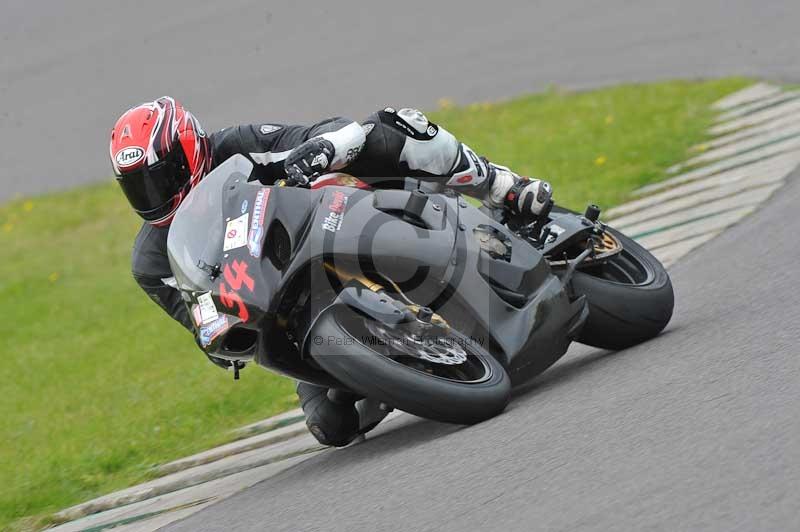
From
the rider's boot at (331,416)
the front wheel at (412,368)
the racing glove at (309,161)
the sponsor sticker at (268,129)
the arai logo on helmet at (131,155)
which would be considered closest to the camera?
the front wheel at (412,368)

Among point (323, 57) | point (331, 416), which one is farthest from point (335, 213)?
point (323, 57)

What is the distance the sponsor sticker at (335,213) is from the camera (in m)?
4.54

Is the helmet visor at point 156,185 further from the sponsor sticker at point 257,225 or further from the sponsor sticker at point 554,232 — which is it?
the sponsor sticker at point 554,232

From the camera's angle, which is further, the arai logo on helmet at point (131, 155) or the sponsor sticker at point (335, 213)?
the arai logo on helmet at point (131, 155)

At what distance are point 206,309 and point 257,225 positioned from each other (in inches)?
13.6

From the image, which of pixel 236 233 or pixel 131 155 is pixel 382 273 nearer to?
pixel 236 233

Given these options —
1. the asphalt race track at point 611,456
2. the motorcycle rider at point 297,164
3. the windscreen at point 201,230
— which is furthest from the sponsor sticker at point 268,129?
the asphalt race track at point 611,456

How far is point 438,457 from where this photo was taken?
170 inches

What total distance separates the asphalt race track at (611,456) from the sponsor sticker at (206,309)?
694 millimetres

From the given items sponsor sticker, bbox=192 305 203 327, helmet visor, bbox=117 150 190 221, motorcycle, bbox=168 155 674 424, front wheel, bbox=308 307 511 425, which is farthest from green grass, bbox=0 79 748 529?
front wheel, bbox=308 307 511 425

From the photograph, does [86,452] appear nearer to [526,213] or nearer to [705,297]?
[526,213]

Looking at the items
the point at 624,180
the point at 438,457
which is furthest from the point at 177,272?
the point at 624,180

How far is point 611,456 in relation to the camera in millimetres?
3762

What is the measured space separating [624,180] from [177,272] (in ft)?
16.9
